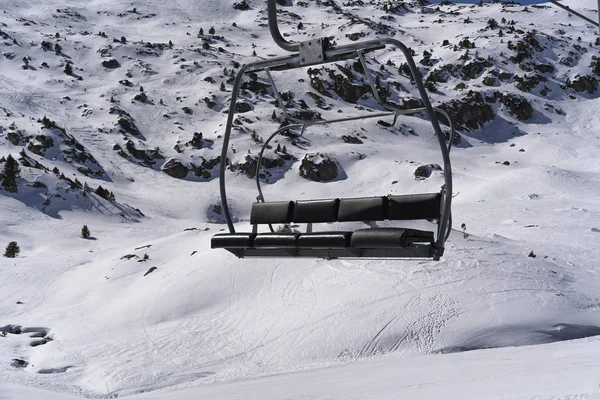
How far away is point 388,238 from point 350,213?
1166 mm

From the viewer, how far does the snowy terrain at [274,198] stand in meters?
13.4

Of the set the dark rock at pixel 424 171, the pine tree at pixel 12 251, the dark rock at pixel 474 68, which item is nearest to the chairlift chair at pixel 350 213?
the pine tree at pixel 12 251

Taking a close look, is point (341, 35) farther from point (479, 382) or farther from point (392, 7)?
point (479, 382)

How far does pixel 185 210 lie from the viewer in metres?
42.1

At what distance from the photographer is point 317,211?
745 cm

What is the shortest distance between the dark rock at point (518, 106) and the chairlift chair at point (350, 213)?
216ft

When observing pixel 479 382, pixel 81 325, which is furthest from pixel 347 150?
pixel 479 382

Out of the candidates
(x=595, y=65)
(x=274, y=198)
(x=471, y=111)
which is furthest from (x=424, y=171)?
(x=595, y=65)

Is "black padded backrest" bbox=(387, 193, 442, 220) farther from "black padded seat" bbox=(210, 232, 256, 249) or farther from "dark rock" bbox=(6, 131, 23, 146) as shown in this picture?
"dark rock" bbox=(6, 131, 23, 146)

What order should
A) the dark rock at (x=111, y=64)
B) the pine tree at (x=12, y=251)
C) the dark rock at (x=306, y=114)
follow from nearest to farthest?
the pine tree at (x=12, y=251) < the dark rock at (x=306, y=114) < the dark rock at (x=111, y=64)

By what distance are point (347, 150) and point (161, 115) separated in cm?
1973

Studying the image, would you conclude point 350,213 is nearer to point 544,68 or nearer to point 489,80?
point 489,80

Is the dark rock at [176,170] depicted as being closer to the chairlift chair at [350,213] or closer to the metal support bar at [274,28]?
the chairlift chair at [350,213]

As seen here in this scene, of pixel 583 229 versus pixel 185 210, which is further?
pixel 185 210
